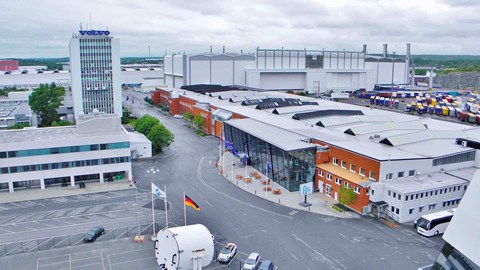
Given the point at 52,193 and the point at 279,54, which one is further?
the point at 279,54

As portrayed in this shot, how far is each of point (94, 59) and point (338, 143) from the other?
42.4 m

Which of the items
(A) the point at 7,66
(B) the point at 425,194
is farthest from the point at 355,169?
(A) the point at 7,66

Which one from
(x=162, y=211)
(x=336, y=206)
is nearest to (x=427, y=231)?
(x=336, y=206)

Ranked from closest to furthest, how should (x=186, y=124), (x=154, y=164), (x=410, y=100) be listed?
(x=154, y=164) → (x=186, y=124) → (x=410, y=100)

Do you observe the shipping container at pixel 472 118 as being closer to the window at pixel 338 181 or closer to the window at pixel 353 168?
the window at pixel 353 168

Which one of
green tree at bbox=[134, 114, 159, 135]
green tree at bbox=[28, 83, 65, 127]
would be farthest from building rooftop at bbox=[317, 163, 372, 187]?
green tree at bbox=[28, 83, 65, 127]

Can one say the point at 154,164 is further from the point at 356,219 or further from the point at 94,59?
the point at 94,59

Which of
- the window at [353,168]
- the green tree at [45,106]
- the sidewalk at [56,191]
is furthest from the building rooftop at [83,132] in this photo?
the green tree at [45,106]

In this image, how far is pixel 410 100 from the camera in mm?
99562

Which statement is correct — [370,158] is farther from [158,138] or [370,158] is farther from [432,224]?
[158,138]

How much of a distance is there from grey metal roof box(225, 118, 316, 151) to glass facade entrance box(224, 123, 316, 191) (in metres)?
0.39

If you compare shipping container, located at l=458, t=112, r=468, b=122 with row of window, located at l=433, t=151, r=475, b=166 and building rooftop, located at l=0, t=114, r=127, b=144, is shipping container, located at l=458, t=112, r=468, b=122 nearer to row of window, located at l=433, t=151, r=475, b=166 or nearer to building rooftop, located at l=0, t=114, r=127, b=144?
row of window, located at l=433, t=151, r=475, b=166

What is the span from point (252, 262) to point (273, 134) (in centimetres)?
1959

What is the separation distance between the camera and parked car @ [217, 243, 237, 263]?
74.7 ft
